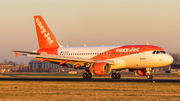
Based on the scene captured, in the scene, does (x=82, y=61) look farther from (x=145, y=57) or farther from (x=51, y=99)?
(x=51, y=99)

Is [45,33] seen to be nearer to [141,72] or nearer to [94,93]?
[141,72]

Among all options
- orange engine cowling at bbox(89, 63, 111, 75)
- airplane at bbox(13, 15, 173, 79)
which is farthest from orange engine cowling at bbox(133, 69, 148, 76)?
orange engine cowling at bbox(89, 63, 111, 75)

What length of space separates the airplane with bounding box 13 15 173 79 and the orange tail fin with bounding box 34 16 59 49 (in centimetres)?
153

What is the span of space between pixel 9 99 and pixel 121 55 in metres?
27.5

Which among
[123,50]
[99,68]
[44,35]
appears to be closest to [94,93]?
[99,68]

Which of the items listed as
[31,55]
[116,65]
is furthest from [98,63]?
[31,55]

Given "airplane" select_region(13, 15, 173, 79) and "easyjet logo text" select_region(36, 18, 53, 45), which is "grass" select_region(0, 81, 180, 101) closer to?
"airplane" select_region(13, 15, 173, 79)

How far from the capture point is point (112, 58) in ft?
149

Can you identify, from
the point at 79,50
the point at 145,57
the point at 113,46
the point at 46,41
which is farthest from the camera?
the point at 46,41

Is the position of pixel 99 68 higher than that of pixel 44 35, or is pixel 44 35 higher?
pixel 44 35

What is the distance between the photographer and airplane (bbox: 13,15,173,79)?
140 ft

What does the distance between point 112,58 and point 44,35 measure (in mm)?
15049

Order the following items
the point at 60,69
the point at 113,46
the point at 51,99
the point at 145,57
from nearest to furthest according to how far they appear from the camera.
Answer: the point at 51,99
the point at 145,57
the point at 113,46
the point at 60,69

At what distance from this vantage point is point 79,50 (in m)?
50.0
